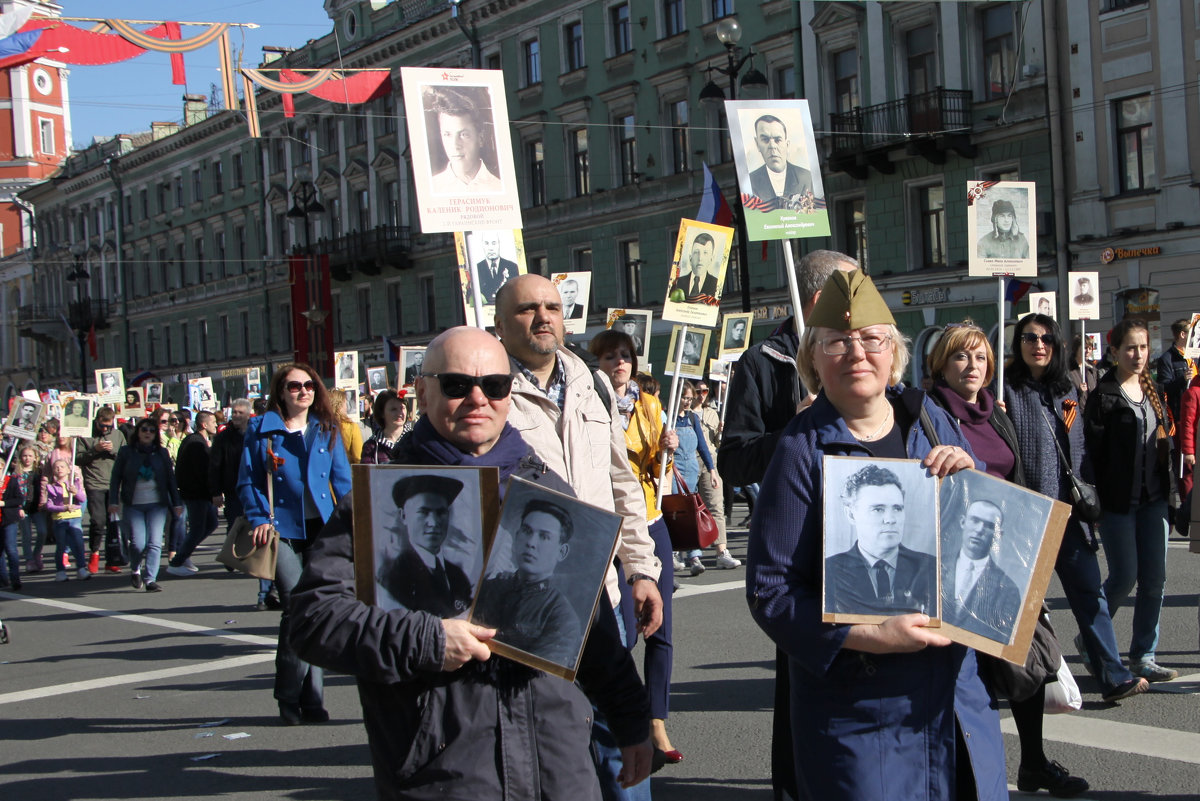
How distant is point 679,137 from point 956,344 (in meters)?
31.4

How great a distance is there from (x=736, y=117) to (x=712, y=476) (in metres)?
6.30

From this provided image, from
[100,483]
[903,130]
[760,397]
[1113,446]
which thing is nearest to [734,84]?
[903,130]

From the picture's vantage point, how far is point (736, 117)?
707cm

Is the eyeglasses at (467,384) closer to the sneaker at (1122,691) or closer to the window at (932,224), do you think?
the sneaker at (1122,691)

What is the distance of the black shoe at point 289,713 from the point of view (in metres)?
6.99

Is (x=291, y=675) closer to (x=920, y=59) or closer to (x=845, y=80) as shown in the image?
(x=920, y=59)

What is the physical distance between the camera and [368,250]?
47.7 m

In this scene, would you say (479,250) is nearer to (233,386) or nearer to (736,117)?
(736,117)

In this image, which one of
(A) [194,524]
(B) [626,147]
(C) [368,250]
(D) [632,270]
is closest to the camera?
(A) [194,524]

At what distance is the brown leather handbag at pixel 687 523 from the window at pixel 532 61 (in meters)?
35.1

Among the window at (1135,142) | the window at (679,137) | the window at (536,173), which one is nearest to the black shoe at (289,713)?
the window at (1135,142)

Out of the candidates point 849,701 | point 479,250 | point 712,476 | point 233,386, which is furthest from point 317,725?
point 233,386

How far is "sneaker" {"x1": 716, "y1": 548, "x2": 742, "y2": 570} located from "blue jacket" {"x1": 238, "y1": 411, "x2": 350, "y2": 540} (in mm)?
5795

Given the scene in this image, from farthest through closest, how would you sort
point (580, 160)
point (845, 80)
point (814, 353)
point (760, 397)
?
point (580, 160)
point (845, 80)
point (760, 397)
point (814, 353)
